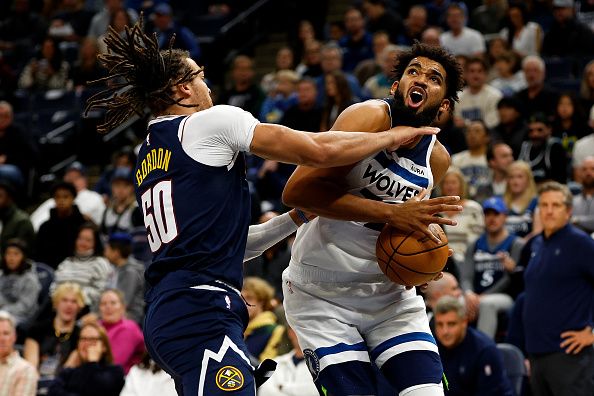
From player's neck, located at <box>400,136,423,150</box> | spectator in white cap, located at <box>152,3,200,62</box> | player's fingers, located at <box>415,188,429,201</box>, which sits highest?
player's neck, located at <box>400,136,423,150</box>

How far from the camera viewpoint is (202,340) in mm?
4520

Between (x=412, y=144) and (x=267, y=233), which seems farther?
(x=267, y=233)

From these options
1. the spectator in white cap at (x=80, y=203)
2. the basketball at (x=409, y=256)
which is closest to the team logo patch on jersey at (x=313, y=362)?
the basketball at (x=409, y=256)

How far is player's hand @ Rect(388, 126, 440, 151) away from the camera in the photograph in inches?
192

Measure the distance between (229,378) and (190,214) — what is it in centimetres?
71

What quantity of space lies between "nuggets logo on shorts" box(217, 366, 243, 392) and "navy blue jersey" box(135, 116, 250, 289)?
411 millimetres

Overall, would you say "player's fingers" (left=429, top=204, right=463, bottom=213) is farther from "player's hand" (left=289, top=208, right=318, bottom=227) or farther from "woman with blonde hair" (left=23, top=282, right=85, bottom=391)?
"woman with blonde hair" (left=23, top=282, right=85, bottom=391)

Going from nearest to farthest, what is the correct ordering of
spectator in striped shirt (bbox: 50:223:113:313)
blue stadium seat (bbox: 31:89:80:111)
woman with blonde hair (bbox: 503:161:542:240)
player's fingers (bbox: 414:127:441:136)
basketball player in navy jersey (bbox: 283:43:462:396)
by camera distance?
1. player's fingers (bbox: 414:127:441:136)
2. basketball player in navy jersey (bbox: 283:43:462:396)
3. woman with blonde hair (bbox: 503:161:542:240)
4. spectator in striped shirt (bbox: 50:223:113:313)
5. blue stadium seat (bbox: 31:89:80:111)

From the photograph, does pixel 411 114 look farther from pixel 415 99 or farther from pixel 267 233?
pixel 267 233

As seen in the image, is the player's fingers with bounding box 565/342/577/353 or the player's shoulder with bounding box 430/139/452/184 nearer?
the player's shoulder with bounding box 430/139/452/184

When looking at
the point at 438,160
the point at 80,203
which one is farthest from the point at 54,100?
the point at 438,160

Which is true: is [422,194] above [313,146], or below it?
below

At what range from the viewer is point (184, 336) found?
4543mm

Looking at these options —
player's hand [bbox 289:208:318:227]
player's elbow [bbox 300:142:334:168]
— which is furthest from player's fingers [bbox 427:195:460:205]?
player's hand [bbox 289:208:318:227]
